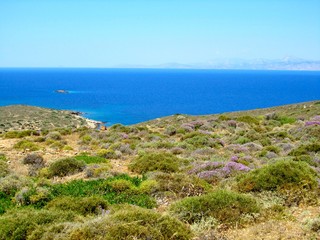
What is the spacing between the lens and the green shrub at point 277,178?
33.5 feet

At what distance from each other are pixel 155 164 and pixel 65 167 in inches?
136

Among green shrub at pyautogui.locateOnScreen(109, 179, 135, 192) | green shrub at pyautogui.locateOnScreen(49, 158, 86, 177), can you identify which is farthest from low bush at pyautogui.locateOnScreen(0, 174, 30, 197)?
green shrub at pyautogui.locateOnScreen(109, 179, 135, 192)

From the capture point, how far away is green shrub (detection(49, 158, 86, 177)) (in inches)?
534

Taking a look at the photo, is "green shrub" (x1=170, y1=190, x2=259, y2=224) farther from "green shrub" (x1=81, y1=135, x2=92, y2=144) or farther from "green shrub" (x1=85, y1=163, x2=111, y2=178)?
"green shrub" (x1=81, y1=135, x2=92, y2=144)

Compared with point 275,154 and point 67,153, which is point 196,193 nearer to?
point 275,154

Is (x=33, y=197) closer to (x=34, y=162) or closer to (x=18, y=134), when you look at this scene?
(x=34, y=162)

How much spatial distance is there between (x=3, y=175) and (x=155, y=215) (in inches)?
316

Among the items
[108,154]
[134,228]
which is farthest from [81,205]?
[108,154]

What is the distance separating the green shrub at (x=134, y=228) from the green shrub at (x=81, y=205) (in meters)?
1.93

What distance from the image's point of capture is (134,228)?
625 centimetres

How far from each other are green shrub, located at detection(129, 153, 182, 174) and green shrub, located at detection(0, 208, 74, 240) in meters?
6.29

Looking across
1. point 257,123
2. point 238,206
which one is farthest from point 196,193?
point 257,123

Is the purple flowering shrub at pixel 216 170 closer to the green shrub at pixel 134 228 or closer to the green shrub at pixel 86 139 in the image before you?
the green shrub at pixel 134 228

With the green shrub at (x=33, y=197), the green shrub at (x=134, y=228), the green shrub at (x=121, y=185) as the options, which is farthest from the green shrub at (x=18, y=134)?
the green shrub at (x=134, y=228)
